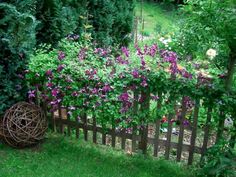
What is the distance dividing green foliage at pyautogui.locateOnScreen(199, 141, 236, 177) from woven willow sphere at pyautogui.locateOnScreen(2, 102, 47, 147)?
2.10 meters

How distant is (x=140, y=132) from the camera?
14.2ft

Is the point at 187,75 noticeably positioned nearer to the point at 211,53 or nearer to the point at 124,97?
the point at 211,53

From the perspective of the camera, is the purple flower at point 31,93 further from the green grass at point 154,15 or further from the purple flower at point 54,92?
the green grass at point 154,15

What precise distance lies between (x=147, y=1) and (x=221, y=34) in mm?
15322

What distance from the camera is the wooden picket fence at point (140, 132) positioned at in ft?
13.2

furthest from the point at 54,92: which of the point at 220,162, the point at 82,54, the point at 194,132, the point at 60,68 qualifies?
the point at 220,162

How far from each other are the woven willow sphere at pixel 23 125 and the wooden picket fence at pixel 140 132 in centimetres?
41

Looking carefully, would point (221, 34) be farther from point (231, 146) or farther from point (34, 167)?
point (34, 167)

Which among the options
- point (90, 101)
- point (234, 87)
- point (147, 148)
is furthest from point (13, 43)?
point (234, 87)

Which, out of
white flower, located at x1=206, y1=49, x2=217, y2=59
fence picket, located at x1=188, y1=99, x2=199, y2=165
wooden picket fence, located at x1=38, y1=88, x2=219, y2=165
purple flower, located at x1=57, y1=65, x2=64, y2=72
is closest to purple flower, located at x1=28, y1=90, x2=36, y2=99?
wooden picket fence, located at x1=38, y1=88, x2=219, y2=165

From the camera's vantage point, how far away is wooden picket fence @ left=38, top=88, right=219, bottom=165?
13.2ft

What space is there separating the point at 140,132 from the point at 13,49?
6.39ft

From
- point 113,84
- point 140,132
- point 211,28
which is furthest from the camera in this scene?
point 140,132

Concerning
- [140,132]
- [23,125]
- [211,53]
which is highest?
[211,53]
